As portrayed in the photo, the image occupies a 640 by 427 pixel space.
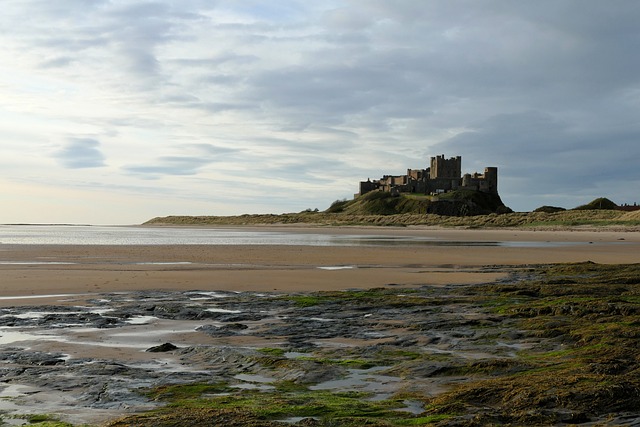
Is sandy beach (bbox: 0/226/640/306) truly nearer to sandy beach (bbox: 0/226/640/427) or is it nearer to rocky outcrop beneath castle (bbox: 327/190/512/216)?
sandy beach (bbox: 0/226/640/427)

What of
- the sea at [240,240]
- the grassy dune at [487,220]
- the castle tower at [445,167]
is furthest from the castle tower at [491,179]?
the sea at [240,240]

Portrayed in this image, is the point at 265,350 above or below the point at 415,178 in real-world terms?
below

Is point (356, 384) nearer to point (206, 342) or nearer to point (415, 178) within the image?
point (206, 342)

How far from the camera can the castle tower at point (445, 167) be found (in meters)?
138

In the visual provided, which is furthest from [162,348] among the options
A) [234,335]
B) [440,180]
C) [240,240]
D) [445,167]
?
[445,167]

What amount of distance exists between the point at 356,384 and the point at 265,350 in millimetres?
1659

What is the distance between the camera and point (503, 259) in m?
23.0

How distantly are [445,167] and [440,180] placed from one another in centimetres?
598

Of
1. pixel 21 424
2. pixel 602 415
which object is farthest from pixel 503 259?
pixel 21 424

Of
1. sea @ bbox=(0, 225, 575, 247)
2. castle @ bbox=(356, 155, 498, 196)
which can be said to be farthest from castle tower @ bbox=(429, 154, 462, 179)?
sea @ bbox=(0, 225, 575, 247)

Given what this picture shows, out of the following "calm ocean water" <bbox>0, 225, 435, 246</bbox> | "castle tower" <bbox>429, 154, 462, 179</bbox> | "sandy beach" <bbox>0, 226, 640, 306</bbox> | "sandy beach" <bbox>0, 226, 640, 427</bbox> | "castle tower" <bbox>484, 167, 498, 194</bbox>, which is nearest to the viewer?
"sandy beach" <bbox>0, 226, 640, 427</bbox>

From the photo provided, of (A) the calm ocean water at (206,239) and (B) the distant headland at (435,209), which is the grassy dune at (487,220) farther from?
(A) the calm ocean water at (206,239)

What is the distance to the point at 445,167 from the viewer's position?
138250 millimetres

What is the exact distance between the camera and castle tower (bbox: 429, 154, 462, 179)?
13775 centimetres
